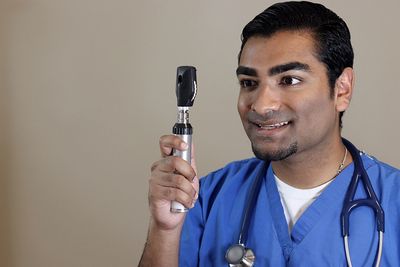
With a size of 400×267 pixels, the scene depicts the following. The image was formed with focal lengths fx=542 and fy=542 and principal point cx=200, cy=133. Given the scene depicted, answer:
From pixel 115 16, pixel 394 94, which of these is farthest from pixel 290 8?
pixel 115 16

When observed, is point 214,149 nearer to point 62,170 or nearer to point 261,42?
point 62,170

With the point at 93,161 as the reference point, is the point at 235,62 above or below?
above

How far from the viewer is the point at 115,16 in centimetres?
202

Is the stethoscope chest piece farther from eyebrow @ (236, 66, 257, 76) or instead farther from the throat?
eyebrow @ (236, 66, 257, 76)

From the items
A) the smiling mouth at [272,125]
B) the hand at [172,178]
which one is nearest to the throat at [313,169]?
the smiling mouth at [272,125]

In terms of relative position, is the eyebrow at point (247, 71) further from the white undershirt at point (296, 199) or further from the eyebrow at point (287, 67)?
the white undershirt at point (296, 199)

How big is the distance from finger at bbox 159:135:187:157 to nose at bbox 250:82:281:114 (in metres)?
0.26

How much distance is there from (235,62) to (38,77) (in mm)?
760

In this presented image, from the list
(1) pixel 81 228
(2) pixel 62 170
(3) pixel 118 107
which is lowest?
(1) pixel 81 228

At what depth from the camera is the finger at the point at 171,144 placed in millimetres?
1064

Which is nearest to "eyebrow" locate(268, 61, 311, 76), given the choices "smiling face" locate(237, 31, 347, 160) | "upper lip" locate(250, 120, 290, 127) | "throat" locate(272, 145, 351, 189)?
"smiling face" locate(237, 31, 347, 160)

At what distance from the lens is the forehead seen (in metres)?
1.28

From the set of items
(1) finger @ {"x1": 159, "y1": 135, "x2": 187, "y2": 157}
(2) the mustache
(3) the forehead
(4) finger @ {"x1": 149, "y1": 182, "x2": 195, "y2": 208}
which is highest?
(3) the forehead

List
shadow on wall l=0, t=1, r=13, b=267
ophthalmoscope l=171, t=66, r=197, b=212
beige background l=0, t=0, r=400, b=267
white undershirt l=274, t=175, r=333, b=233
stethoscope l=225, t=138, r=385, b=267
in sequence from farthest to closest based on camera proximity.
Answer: shadow on wall l=0, t=1, r=13, b=267
beige background l=0, t=0, r=400, b=267
white undershirt l=274, t=175, r=333, b=233
stethoscope l=225, t=138, r=385, b=267
ophthalmoscope l=171, t=66, r=197, b=212
